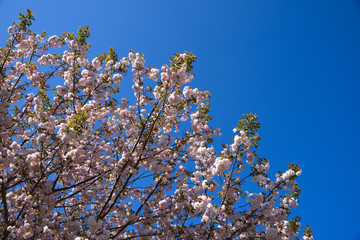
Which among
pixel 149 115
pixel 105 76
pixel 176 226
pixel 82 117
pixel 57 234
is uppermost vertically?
pixel 105 76

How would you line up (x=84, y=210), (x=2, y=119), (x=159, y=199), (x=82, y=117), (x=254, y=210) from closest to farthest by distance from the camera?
(x=82, y=117) < (x=2, y=119) < (x=254, y=210) < (x=159, y=199) < (x=84, y=210)

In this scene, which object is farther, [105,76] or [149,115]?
[105,76]

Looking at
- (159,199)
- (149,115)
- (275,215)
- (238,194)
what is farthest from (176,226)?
(149,115)

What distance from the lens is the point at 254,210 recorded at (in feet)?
20.1

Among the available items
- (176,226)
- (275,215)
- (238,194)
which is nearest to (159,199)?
(176,226)

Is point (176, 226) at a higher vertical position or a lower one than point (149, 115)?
lower

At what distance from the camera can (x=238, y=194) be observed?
6.02m

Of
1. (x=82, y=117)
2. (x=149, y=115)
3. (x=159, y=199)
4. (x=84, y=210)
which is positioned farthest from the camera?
(x=84, y=210)

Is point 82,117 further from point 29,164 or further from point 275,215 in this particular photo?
point 275,215

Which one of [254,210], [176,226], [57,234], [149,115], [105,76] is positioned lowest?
[57,234]

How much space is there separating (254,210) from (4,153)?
20.9 ft

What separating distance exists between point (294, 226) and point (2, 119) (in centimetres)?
857

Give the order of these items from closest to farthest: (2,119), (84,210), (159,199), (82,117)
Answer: (82,117)
(2,119)
(159,199)
(84,210)

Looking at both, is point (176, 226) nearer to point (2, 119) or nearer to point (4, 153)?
point (4, 153)
